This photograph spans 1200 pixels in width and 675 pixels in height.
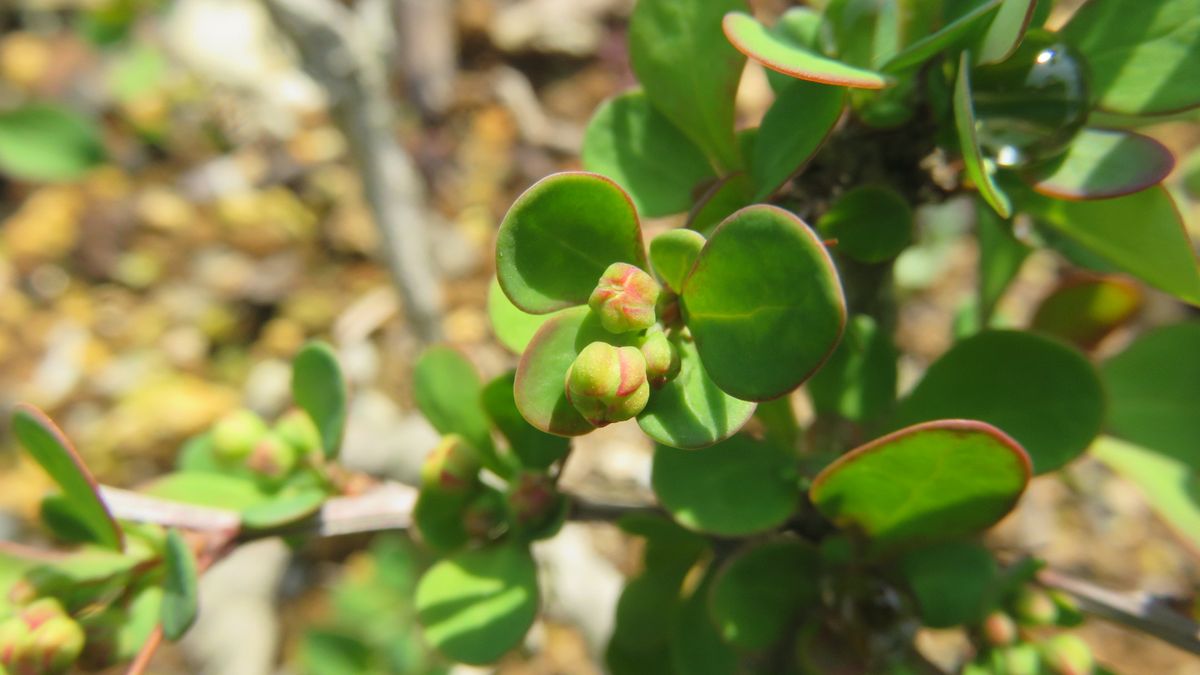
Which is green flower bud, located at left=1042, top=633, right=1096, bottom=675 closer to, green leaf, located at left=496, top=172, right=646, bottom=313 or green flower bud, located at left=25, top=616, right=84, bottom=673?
green leaf, located at left=496, top=172, right=646, bottom=313

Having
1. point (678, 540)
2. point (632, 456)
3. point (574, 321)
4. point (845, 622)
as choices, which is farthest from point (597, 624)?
point (574, 321)

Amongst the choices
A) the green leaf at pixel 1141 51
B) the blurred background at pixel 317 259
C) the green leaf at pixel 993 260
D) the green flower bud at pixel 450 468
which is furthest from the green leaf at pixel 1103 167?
the blurred background at pixel 317 259

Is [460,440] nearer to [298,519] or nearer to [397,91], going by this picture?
[298,519]

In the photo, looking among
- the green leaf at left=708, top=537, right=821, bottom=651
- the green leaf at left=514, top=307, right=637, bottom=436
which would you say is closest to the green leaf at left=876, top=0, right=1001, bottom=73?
the green leaf at left=514, top=307, right=637, bottom=436

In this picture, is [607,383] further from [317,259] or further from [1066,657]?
[317,259]

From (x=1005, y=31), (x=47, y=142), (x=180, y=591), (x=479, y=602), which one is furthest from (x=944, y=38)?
(x=47, y=142)

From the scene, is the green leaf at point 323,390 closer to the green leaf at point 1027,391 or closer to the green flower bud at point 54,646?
the green flower bud at point 54,646
